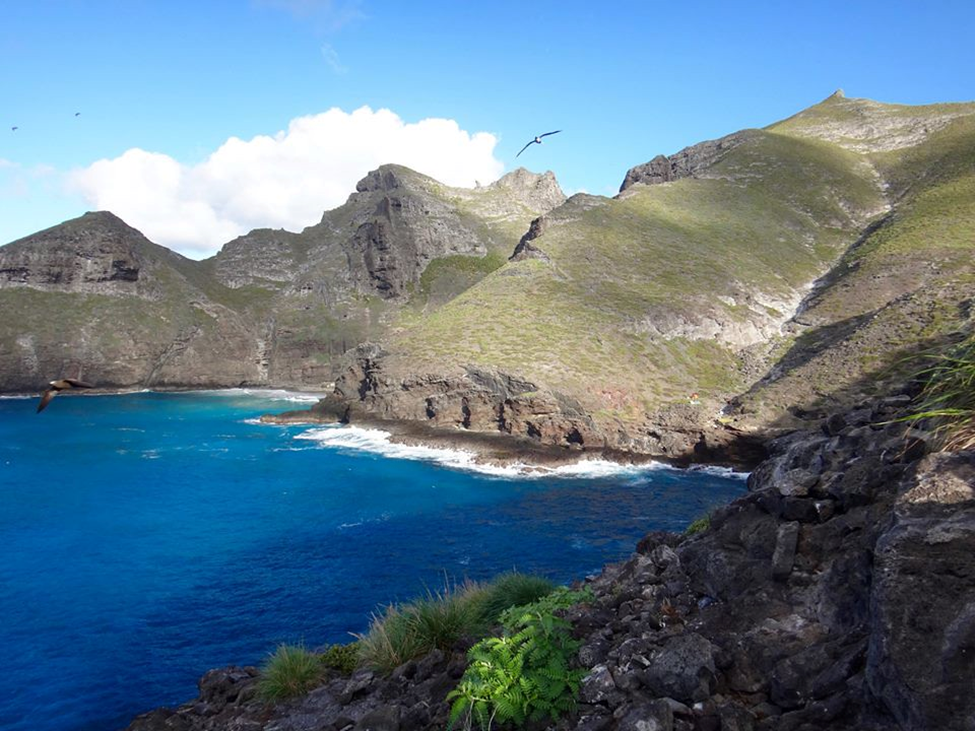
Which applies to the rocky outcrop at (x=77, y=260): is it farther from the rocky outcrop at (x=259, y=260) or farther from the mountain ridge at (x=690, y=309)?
the rocky outcrop at (x=259, y=260)

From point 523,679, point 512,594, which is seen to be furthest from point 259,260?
point 523,679

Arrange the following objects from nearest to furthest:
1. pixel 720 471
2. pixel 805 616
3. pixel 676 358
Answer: pixel 805 616, pixel 720 471, pixel 676 358

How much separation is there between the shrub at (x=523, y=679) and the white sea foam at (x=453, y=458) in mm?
37568

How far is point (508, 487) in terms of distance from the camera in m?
40.8

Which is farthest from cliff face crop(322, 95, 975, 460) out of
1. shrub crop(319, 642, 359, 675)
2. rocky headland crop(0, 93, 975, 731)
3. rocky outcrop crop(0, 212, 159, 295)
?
rocky outcrop crop(0, 212, 159, 295)

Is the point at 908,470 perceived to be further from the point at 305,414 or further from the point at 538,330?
the point at 305,414

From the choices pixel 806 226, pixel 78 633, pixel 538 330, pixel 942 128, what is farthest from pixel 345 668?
pixel 942 128

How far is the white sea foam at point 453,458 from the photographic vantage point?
4447 cm

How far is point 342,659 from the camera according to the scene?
11633 millimetres

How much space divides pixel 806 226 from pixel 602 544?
8574cm

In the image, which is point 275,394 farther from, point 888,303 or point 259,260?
point 888,303

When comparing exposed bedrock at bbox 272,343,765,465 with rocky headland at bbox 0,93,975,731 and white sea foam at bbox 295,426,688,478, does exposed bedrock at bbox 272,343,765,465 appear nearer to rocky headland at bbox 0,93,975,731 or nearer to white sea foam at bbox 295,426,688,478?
rocky headland at bbox 0,93,975,731

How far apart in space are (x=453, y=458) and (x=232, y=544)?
73.8 feet

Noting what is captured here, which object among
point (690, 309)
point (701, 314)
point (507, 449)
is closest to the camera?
point (507, 449)
